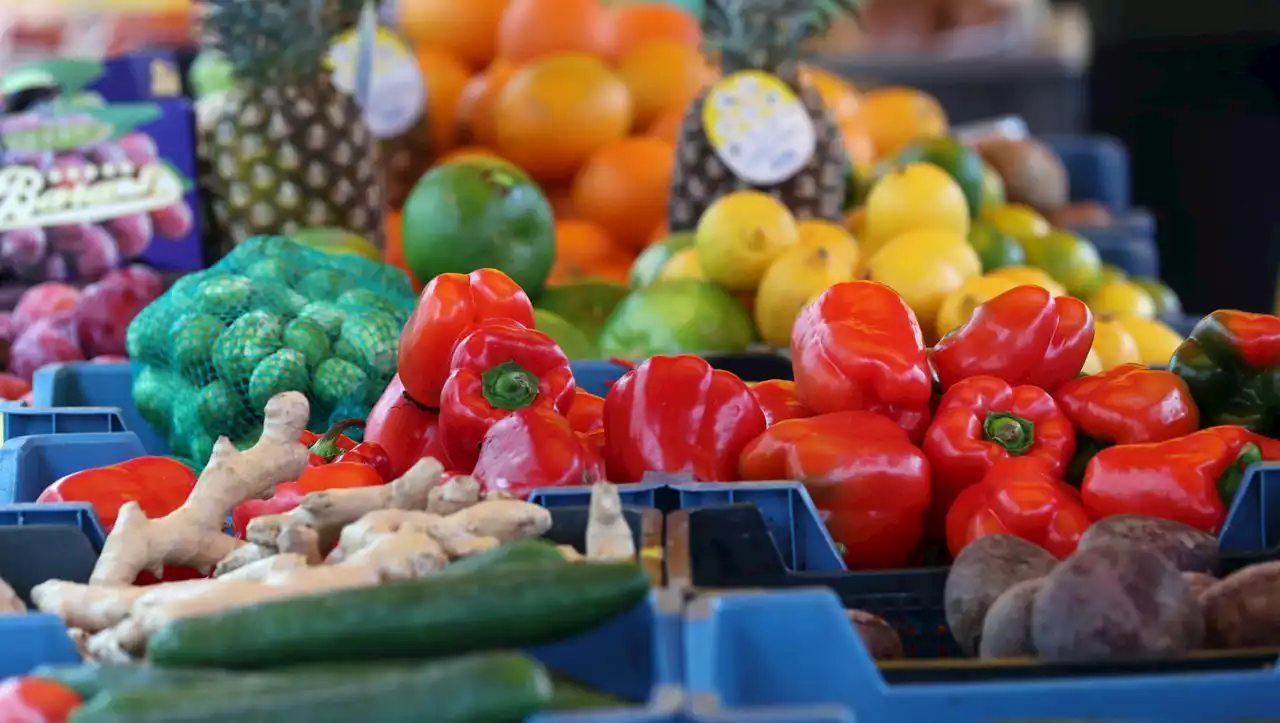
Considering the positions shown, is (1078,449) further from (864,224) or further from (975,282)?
(864,224)

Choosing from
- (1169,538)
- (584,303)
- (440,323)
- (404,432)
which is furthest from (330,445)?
(584,303)

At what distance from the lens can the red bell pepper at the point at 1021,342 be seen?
181cm

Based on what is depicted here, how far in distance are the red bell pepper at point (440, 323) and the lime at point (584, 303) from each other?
3.34 ft

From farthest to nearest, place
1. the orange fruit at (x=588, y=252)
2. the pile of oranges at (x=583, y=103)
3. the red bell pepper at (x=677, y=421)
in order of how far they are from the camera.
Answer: the pile of oranges at (x=583, y=103) < the orange fruit at (x=588, y=252) < the red bell pepper at (x=677, y=421)

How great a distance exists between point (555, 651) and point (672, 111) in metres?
2.74

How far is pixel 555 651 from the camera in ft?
4.11

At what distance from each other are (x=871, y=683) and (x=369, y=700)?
418 millimetres

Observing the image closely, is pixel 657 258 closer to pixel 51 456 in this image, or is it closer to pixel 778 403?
pixel 778 403

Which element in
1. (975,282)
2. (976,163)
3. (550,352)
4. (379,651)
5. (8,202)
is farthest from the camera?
(976,163)

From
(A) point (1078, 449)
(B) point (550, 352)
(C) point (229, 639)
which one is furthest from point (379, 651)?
(A) point (1078, 449)

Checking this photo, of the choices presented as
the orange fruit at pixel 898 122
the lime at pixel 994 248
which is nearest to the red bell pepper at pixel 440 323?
the lime at pixel 994 248

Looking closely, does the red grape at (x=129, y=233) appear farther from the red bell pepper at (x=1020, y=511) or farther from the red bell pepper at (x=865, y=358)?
the red bell pepper at (x=1020, y=511)

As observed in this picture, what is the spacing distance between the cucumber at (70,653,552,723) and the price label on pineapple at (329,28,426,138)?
279 centimetres

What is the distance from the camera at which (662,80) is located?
3830 millimetres
